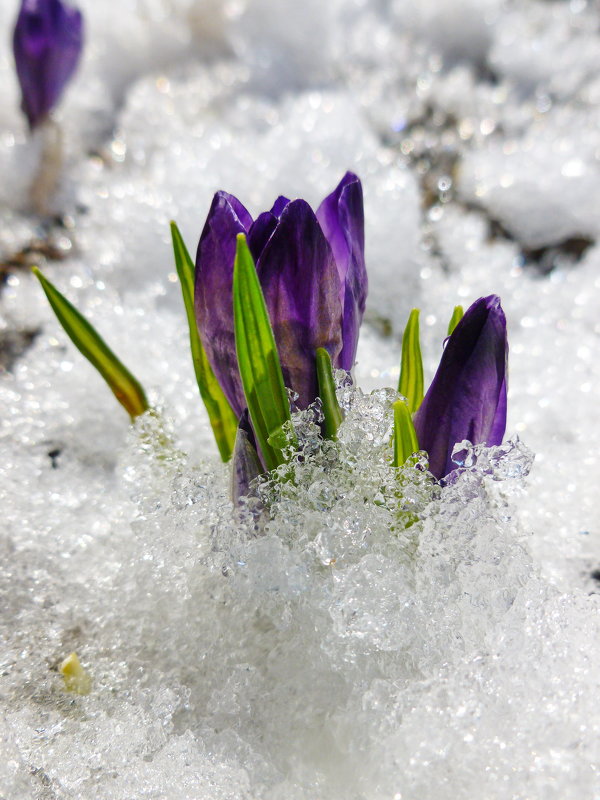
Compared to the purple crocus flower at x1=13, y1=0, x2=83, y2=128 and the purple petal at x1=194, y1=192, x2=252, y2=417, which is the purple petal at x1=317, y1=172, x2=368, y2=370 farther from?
the purple crocus flower at x1=13, y1=0, x2=83, y2=128

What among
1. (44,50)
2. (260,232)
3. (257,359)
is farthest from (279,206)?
(44,50)

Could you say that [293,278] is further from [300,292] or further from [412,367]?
[412,367]

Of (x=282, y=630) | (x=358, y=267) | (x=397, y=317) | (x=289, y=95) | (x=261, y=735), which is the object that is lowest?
(x=261, y=735)

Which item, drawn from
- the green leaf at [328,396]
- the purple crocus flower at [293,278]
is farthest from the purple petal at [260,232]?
the green leaf at [328,396]

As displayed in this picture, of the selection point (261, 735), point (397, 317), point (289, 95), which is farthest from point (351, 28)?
point (261, 735)

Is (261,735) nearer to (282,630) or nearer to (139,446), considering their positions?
(282,630)

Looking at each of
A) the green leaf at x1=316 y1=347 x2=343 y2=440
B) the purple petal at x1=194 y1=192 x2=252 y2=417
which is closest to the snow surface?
the green leaf at x1=316 y1=347 x2=343 y2=440
